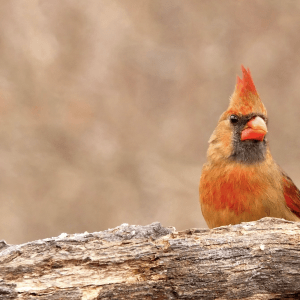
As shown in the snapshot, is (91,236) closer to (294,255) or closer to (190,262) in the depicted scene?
(190,262)

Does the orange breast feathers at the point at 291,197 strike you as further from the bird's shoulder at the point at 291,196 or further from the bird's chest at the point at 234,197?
the bird's chest at the point at 234,197

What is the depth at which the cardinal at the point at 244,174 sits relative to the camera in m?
1.67

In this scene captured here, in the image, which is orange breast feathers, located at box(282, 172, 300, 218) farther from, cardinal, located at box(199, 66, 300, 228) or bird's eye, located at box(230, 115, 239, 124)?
bird's eye, located at box(230, 115, 239, 124)

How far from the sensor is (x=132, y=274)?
1223 mm

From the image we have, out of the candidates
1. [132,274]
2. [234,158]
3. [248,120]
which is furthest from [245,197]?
[132,274]

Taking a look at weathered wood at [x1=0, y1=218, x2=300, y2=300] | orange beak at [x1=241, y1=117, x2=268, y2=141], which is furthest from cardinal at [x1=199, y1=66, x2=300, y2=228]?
weathered wood at [x1=0, y1=218, x2=300, y2=300]

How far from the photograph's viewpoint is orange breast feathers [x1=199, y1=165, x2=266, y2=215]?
167 cm

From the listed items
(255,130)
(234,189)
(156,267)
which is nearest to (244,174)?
(234,189)

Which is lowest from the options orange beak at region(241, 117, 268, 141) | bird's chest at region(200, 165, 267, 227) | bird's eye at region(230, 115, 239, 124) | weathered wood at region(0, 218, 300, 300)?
weathered wood at region(0, 218, 300, 300)

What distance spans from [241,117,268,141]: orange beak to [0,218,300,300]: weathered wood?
0.48 meters

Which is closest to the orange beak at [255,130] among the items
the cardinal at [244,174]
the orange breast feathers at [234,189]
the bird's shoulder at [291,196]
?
the cardinal at [244,174]

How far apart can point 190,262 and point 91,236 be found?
0.33 m

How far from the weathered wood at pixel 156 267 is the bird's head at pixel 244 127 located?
0.49 meters

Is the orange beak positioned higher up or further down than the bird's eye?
further down
